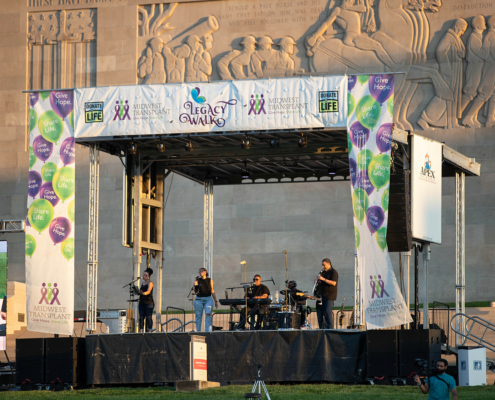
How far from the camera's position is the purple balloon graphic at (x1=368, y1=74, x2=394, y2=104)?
56.2 feet

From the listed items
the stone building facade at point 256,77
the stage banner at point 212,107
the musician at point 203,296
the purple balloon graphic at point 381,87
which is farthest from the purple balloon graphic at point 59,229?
the stone building facade at point 256,77

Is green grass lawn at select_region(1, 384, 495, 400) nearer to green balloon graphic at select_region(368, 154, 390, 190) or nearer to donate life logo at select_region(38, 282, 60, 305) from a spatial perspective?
donate life logo at select_region(38, 282, 60, 305)

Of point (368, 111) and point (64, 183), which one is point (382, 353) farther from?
point (64, 183)

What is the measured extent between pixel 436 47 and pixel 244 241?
9.93 metres

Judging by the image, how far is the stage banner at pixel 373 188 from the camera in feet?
53.7

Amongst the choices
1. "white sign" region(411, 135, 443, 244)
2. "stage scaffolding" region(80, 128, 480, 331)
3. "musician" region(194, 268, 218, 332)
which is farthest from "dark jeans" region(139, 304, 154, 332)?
"white sign" region(411, 135, 443, 244)

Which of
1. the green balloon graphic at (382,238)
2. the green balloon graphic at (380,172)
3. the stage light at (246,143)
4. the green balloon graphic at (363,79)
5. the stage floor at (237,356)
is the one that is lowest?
the stage floor at (237,356)

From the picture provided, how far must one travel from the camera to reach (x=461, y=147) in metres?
28.8

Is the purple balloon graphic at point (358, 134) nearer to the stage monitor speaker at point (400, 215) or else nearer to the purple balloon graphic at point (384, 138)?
the purple balloon graphic at point (384, 138)

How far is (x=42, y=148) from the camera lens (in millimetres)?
18500

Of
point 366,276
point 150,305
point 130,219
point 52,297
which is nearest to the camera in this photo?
point 366,276

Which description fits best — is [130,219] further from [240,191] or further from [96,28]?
[96,28]

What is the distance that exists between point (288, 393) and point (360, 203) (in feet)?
14.3

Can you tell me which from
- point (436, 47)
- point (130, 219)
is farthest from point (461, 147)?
point (130, 219)
